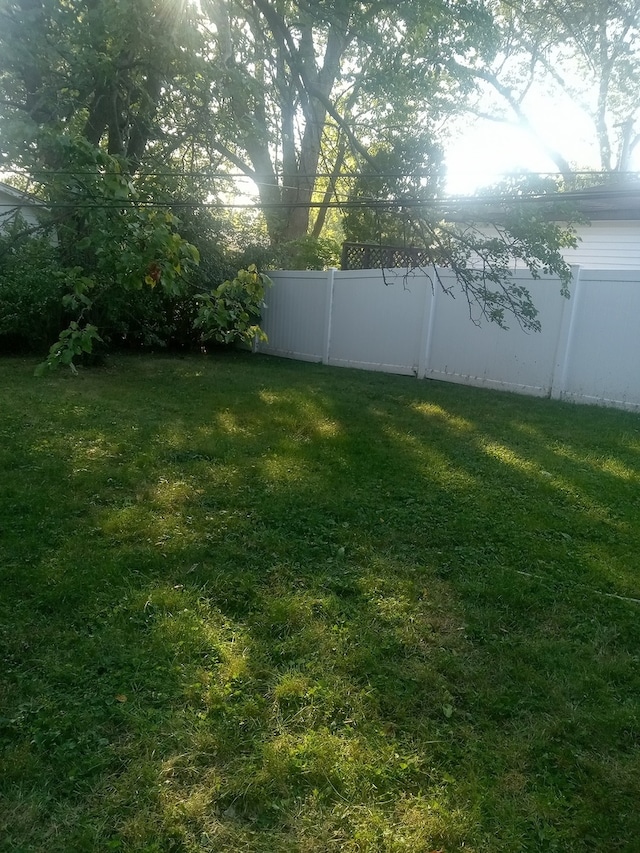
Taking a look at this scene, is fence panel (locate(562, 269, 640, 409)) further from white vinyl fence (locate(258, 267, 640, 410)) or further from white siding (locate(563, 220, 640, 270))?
white siding (locate(563, 220, 640, 270))

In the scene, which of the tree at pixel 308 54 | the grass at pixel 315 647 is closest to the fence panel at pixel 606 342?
the grass at pixel 315 647

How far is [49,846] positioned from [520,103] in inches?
907

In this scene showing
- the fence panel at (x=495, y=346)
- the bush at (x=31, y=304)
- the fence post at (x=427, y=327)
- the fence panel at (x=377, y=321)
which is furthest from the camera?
the fence panel at (x=377, y=321)

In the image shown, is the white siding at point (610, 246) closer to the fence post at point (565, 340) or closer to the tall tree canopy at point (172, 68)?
the fence post at point (565, 340)

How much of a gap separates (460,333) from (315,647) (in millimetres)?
6823

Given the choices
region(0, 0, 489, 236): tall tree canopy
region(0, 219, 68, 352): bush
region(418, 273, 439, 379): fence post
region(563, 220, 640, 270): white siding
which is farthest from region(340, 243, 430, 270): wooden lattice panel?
region(0, 219, 68, 352): bush

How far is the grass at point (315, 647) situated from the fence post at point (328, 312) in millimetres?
5620

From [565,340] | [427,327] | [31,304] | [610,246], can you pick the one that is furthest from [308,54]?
[610,246]

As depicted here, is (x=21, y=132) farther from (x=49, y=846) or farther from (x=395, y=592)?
(x=49, y=846)

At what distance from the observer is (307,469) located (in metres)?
4.77

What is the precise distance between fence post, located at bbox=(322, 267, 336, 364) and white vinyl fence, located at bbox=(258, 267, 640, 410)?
2cm

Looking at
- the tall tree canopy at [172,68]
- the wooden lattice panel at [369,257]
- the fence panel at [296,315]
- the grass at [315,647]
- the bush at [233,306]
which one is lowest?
the grass at [315,647]

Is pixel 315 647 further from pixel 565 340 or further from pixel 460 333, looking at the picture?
pixel 460 333

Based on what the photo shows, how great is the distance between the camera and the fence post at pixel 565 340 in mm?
7418
